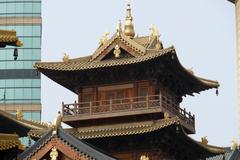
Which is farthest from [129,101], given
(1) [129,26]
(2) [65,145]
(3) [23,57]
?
(3) [23,57]

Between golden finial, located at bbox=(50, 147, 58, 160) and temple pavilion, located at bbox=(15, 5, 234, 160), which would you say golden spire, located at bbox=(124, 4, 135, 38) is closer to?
temple pavilion, located at bbox=(15, 5, 234, 160)

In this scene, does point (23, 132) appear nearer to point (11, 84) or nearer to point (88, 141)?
point (88, 141)

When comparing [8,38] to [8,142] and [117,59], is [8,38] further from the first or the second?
[117,59]

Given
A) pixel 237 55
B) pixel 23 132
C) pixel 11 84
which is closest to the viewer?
pixel 23 132

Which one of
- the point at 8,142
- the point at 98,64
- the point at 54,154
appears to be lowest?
the point at 54,154

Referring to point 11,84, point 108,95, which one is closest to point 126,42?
point 108,95

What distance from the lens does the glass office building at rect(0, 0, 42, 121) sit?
13875 cm

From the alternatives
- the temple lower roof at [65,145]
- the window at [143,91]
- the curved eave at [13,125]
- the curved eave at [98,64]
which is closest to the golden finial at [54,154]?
the temple lower roof at [65,145]

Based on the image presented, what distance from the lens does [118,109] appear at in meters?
57.7

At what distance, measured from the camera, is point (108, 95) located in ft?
194

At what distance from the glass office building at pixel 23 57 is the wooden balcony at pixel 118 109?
7938cm

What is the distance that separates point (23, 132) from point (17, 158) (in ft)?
13.2

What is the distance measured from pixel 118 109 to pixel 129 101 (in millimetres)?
938

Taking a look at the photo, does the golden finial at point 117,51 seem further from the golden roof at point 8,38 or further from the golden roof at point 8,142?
the golden roof at point 8,142
